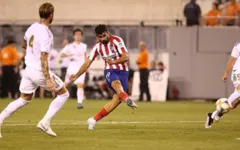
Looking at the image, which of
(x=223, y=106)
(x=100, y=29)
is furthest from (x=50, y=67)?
(x=223, y=106)

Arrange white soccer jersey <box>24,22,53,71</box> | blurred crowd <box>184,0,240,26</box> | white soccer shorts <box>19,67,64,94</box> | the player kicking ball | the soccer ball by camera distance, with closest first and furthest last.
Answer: white soccer jersey <box>24,22,53,71</box>, white soccer shorts <box>19,67,64,94</box>, the soccer ball, the player kicking ball, blurred crowd <box>184,0,240,26</box>

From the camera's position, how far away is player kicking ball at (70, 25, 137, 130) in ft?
48.1

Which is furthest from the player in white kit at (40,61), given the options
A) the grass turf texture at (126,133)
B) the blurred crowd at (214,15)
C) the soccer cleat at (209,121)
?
the blurred crowd at (214,15)

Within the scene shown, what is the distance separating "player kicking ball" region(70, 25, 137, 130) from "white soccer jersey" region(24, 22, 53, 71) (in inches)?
72.5

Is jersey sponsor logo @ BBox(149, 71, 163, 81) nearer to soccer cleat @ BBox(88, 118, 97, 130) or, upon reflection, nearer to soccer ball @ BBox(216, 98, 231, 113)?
soccer cleat @ BBox(88, 118, 97, 130)

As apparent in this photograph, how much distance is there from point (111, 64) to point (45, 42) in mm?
2530

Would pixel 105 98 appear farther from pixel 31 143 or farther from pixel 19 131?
pixel 31 143

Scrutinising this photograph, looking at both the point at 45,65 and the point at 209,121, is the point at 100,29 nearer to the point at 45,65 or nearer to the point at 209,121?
the point at 45,65

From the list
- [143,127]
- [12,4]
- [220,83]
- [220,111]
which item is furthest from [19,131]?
[12,4]

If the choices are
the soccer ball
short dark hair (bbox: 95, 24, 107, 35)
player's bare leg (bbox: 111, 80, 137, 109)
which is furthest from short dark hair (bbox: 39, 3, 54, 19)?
the soccer ball

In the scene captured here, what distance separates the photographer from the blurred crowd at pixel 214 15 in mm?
28609

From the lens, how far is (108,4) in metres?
33.1

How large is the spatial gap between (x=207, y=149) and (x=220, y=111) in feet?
8.82

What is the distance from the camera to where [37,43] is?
41.8 ft
